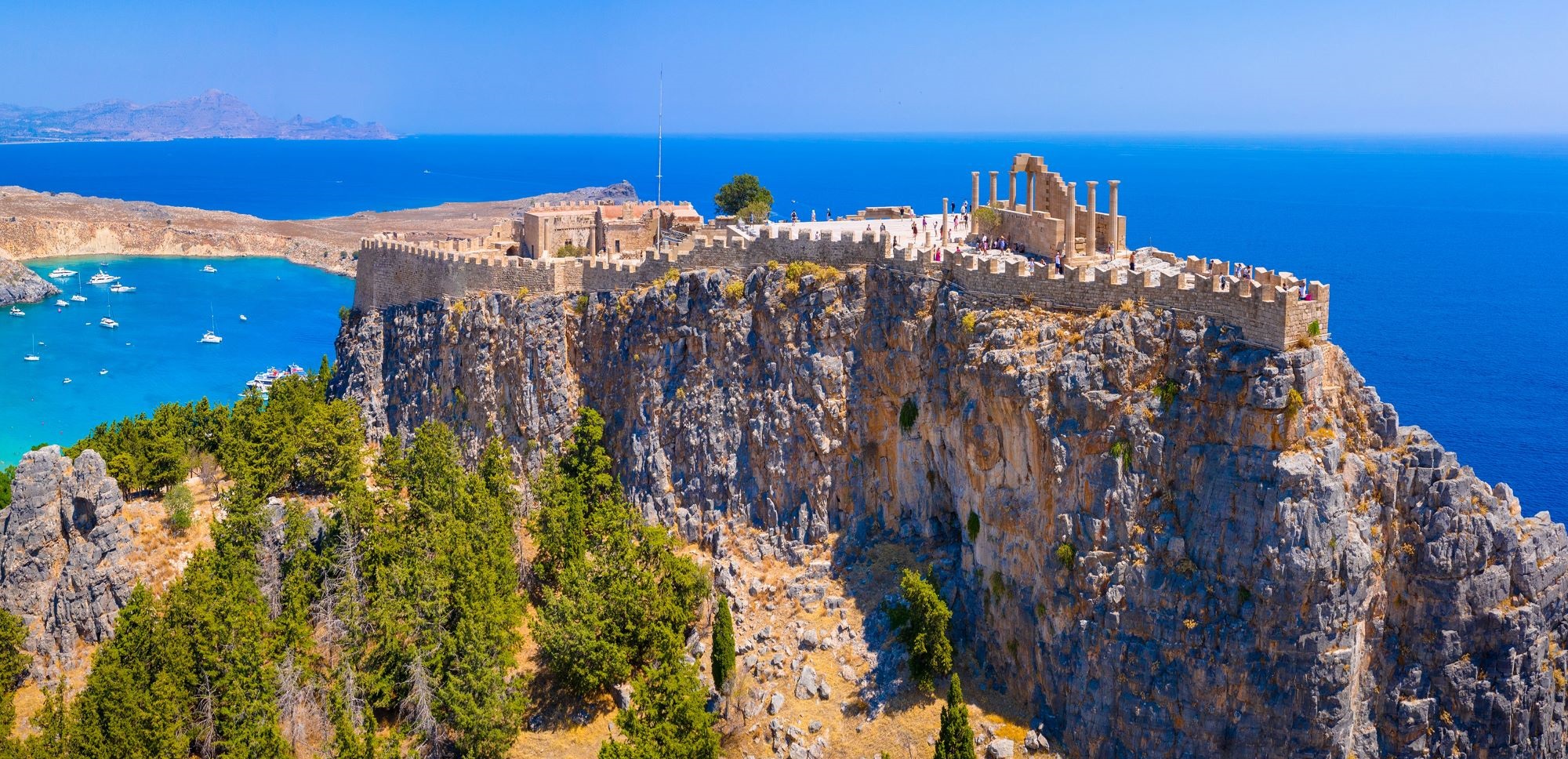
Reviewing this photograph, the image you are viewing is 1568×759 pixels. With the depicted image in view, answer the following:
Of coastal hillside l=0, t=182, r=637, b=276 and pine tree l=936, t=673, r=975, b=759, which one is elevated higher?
coastal hillside l=0, t=182, r=637, b=276

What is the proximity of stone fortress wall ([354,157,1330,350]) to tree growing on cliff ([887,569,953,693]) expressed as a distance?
9061mm

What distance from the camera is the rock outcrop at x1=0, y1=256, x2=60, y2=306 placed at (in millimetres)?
118750

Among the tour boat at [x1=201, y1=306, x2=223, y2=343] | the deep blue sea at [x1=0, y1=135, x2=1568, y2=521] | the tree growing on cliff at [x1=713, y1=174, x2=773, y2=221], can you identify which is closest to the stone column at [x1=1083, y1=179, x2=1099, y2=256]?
the tree growing on cliff at [x1=713, y1=174, x2=773, y2=221]

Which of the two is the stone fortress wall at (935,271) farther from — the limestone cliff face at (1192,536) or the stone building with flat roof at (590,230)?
the stone building with flat roof at (590,230)

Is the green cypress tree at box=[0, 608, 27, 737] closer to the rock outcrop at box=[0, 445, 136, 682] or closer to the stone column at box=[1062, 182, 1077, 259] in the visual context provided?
the rock outcrop at box=[0, 445, 136, 682]

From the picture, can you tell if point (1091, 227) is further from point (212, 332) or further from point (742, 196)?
point (212, 332)

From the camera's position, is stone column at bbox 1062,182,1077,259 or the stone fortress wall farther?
stone column at bbox 1062,182,1077,259

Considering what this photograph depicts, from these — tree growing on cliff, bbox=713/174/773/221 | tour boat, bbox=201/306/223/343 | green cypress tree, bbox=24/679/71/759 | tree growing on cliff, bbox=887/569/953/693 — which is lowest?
green cypress tree, bbox=24/679/71/759

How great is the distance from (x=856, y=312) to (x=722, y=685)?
12.9 meters

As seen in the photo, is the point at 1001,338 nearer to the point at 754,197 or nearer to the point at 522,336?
the point at 522,336

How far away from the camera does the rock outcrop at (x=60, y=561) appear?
4281cm

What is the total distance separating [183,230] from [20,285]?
4234cm

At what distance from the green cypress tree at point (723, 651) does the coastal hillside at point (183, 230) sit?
337ft

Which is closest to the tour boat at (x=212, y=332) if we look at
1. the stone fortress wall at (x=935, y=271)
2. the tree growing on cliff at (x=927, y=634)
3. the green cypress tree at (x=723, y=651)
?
the stone fortress wall at (x=935, y=271)
